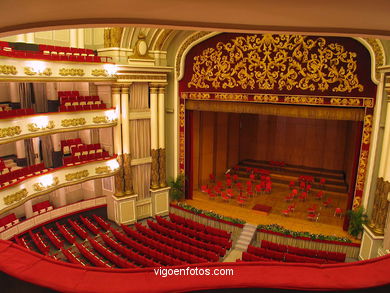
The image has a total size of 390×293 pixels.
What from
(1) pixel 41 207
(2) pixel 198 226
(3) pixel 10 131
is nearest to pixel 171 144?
(2) pixel 198 226

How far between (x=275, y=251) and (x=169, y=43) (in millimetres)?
9151

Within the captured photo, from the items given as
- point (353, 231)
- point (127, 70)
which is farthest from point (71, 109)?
point (353, 231)

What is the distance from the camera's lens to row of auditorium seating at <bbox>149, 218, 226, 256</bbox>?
10.5m

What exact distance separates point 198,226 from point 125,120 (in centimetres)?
502

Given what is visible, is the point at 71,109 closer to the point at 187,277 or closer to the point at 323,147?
the point at 187,277

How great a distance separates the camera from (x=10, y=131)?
30.9ft

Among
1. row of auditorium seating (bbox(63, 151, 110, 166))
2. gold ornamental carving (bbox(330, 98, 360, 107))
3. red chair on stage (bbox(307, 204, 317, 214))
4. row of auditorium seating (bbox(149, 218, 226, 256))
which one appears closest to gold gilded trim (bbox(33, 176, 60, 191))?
row of auditorium seating (bbox(63, 151, 110, 166))

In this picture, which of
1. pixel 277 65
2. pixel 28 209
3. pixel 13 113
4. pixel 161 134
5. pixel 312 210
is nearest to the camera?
pixel 13 113

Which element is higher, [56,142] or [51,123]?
[51,123]

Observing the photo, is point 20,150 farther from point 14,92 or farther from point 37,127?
point 37,127

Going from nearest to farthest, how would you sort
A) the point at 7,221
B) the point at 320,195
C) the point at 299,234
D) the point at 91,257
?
the point at 91,257 → the point at 7,221 → the point at 299,234 → the point at 320,195

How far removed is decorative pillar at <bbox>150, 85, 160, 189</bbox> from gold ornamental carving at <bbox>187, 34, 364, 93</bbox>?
67.9 inches

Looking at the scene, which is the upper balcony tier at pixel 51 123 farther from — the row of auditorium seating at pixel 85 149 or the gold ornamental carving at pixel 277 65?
the gold ornamental carving at pixel 277 65

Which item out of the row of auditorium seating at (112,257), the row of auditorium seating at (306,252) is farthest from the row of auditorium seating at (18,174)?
the row of auditorium seating at (306,252)
